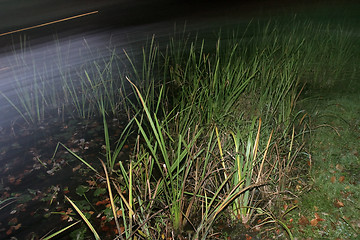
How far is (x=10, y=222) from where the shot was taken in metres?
2.10

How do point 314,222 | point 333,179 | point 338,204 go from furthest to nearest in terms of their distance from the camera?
1. point 333,179
2. point 338,204
3. point 314,222

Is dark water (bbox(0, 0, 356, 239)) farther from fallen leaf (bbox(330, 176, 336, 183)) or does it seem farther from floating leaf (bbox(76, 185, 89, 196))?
fallen leaf (bbox(330, 176, 336, 183))

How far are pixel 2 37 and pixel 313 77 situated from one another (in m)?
4.39

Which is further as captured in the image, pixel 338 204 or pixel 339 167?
pixel 339 167

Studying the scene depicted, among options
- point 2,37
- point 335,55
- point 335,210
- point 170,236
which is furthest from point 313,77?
point 2,37

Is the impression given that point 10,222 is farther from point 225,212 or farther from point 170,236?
point 225,212

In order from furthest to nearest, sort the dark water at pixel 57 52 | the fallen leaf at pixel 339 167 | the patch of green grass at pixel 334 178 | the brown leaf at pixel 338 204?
the fallen leaf at pixel 339 167, the dark water at pixel 57 52, the brown leaf at pixel 338 204, the patch of green grass at pixel 334 178

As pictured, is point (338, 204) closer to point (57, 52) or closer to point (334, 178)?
point (334, 178)

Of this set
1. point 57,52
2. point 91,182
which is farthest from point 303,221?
point 57,52

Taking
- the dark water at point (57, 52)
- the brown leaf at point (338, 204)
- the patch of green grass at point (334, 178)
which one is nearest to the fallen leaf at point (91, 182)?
the dark water at point (57, 52)

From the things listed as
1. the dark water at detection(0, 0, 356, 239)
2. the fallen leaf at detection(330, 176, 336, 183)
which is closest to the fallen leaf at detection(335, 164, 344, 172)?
the fallen leaf at detection(330, 176, 336, 183)

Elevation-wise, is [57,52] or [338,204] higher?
[57,52]

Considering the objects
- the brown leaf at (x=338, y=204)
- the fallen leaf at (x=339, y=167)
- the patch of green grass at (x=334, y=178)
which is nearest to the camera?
the patch of green grass at (x=334, y=178)

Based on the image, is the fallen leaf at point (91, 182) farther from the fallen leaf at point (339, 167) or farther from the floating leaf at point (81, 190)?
the fallen leaf at point (339, 167)
